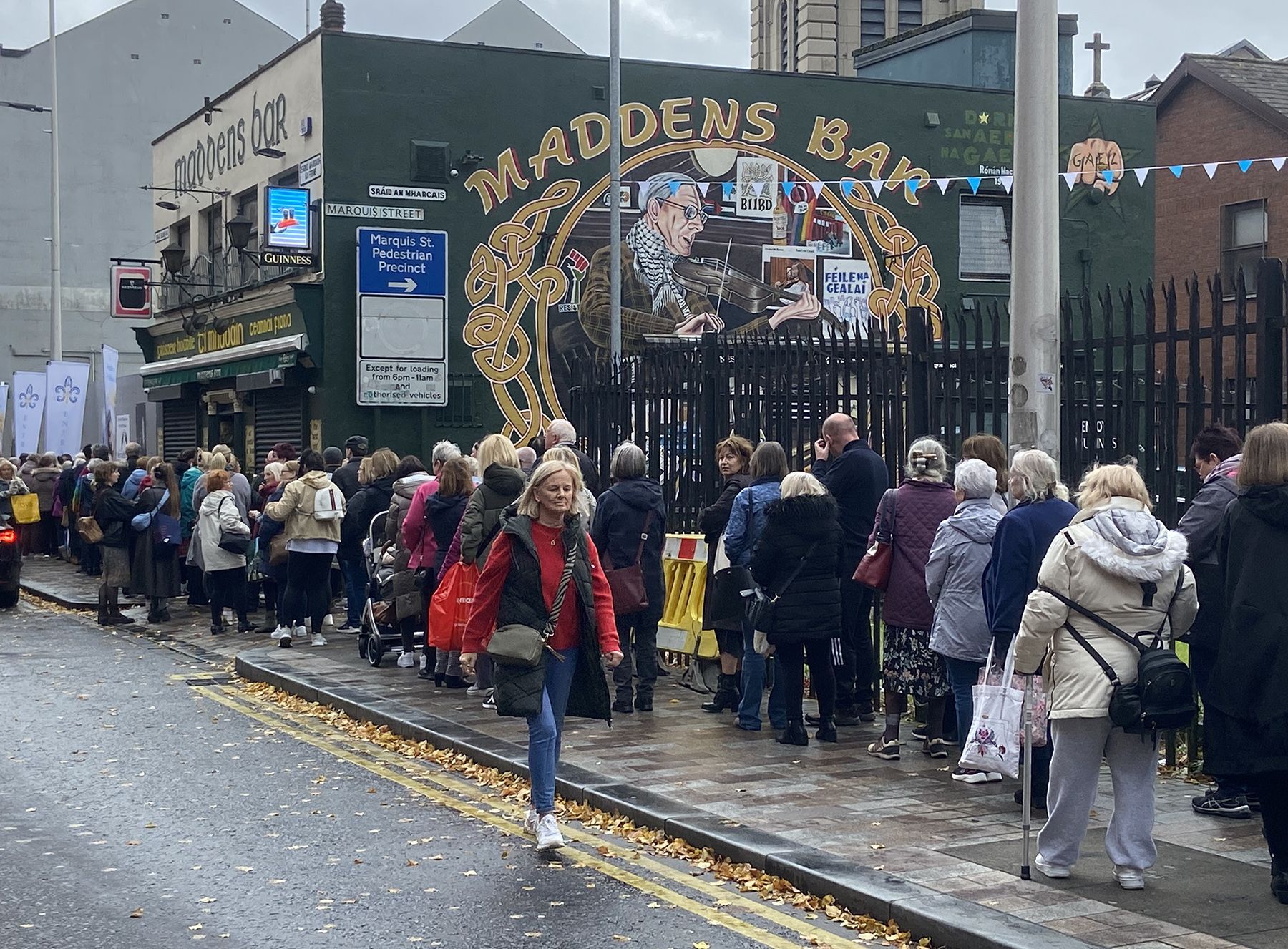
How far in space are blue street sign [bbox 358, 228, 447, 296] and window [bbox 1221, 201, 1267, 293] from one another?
15.9 m

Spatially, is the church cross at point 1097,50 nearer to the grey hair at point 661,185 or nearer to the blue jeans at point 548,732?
the grey hair at point 661,185

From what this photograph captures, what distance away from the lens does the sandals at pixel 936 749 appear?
30.2 ft

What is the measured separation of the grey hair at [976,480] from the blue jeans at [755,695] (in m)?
1.99

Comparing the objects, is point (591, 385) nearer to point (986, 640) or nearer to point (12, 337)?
point (986, 640)

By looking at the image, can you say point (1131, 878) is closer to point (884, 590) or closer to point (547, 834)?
point (547, 834)

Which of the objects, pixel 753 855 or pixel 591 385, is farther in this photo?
pixel 591 385

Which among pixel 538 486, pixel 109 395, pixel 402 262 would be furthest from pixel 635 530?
pixel 109 395

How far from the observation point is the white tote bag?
23.3ft

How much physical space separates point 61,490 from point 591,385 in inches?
529

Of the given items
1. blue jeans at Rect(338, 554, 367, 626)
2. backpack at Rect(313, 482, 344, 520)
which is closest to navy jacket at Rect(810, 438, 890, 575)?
backpack at Rect(313, 482, 344, 520)

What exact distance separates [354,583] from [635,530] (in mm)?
5842

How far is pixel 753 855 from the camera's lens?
690cm

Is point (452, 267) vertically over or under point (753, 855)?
over

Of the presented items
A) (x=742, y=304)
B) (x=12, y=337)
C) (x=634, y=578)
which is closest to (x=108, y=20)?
(x=12, y=337)
